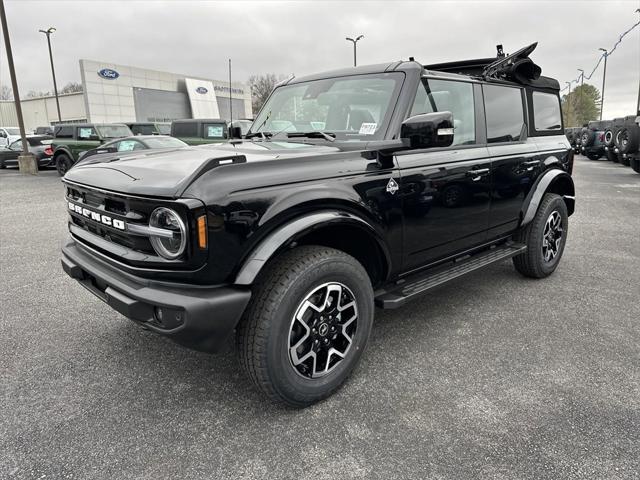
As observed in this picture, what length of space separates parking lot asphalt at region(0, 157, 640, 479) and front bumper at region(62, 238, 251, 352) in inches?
22.4

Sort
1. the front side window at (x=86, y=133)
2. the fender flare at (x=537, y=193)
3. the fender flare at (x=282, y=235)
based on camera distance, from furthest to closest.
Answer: the front side window at (x=86, y=133) → the fender flare at (x=537, y=193) → the fender flare at (x=282, y=235)

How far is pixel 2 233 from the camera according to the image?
6.84m

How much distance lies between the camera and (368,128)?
9.79 feet

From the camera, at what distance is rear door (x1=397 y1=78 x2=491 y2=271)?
294 centimetres

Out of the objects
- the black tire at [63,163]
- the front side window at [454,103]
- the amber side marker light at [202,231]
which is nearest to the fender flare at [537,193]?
the front side window at [454,103]

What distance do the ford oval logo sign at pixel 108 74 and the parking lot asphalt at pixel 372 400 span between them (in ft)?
133

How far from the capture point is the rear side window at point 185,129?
51.7 feet

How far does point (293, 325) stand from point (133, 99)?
44582mm

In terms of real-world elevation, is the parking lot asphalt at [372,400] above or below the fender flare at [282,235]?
below

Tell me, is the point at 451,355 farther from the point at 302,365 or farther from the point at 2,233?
the point at 2,233

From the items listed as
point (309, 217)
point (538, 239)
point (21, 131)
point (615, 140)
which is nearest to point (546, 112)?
point (538, 239)

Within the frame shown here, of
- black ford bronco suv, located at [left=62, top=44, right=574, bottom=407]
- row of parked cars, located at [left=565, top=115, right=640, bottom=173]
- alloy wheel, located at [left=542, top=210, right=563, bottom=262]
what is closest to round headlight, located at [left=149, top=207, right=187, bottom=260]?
black ford bronco suv, located at [left=62, top=44, right=574, bottom=407]

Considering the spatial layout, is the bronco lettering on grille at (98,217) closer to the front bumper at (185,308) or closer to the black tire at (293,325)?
the front bumper at (185,308)

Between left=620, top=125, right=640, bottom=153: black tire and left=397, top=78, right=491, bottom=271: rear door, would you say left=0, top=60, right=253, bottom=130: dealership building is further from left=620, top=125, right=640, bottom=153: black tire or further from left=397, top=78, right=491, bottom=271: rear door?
left=397, top=78, right=491, bottom=271: rear door
